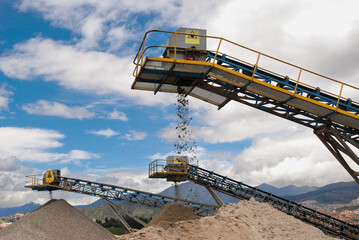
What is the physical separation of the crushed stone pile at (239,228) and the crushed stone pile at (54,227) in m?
5.02

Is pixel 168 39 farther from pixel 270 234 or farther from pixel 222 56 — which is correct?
pixel 270 234

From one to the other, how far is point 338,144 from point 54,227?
12.5 meters

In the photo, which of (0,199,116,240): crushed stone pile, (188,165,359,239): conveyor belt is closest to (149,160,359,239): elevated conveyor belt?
(188,165,359,239): conveyor belt

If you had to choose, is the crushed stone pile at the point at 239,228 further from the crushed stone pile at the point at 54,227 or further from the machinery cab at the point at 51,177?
the machinery cab at the point at 51,177

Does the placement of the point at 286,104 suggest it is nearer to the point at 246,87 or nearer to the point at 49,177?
the point at 246,87

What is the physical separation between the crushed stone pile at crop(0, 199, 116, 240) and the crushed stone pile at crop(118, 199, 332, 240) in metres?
5.02

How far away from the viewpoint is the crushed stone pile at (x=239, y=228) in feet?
→ 36.3

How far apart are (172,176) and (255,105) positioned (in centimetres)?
776

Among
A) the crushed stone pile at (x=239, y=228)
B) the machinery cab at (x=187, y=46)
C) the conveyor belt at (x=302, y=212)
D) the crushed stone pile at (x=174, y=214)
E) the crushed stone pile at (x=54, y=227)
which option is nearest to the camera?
the crushed stone pile at (x=239, y=228)

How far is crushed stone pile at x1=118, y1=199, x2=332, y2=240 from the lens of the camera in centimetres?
1106

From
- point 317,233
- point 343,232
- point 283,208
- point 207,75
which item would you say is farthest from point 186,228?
point 343,232

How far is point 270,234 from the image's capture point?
11.8m

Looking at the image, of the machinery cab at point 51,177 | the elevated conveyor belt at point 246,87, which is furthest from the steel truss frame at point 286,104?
the machinery cab at point 51,177

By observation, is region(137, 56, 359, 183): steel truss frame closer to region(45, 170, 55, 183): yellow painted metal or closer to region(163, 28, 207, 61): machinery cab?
region(163, 28, 207, 61): machinery cab
